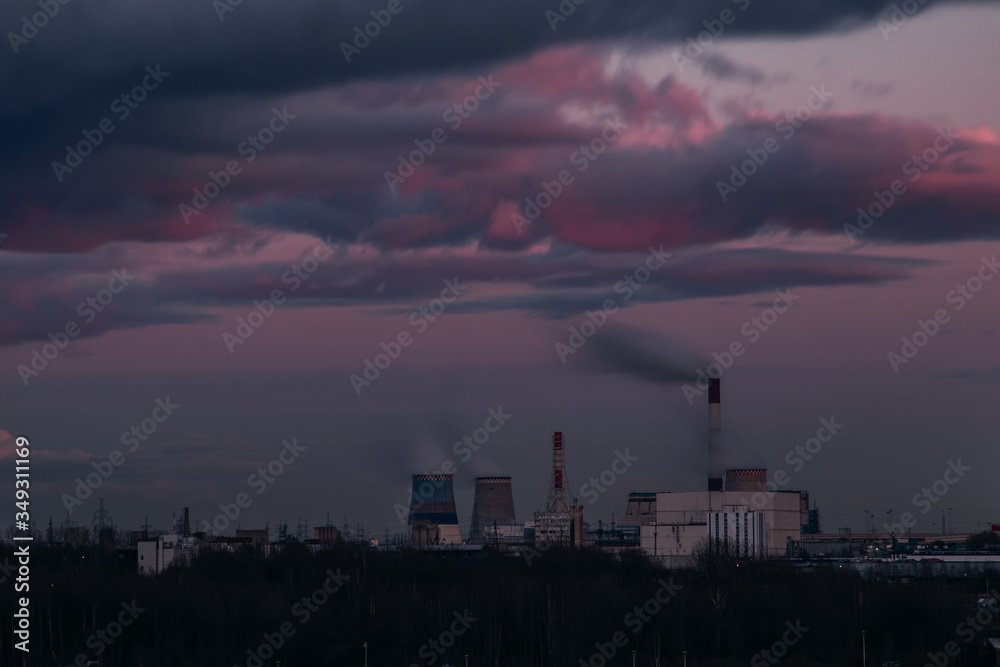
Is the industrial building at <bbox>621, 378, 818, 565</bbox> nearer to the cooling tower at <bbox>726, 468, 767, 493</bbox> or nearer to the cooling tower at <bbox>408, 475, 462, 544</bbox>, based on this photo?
the cooling tower at <bbox>726, 468, 767, 493</bbox>

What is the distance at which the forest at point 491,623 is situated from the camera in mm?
42250

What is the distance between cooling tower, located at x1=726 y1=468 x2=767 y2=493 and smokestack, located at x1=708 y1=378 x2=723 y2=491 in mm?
1558

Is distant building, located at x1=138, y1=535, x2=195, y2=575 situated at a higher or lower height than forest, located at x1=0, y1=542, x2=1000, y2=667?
higher

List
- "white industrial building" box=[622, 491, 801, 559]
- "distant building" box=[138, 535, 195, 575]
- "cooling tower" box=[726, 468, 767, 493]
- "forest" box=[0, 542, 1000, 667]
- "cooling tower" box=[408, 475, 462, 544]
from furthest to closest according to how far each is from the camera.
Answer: "cooling tower" box=[408, 475, 462, 544], "cooling tower" box=[726, 468, 767, 493], "white industrial building" box=[622, 491, 801, 559], "distant building" box=[138, 535, 195, 575], "forest" box=[0, 542, 1000, 667]

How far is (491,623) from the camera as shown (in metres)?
45.0

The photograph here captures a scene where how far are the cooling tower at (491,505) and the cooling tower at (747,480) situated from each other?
1160 inches

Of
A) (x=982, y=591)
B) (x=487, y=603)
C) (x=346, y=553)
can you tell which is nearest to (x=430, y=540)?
(x=346, y=553)

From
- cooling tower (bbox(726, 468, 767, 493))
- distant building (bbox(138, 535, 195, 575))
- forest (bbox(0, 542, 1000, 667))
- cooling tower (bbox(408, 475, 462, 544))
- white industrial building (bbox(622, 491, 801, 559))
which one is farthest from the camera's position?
cooling tower (bbox(408, 475, 462, 544))

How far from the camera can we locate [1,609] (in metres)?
44.3

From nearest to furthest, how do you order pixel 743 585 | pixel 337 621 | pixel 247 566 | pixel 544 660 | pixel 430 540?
pixel 544 660
pixel 337 621
pixel 743 585
pixel 247 566
pixel 430 540

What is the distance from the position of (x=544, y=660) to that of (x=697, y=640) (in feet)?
19.4

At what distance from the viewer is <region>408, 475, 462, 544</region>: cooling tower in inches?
4200

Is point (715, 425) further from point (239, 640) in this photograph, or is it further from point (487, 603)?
point (239, 640)

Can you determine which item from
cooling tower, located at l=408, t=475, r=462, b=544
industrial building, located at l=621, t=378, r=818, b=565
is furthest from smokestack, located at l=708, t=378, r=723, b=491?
cooling tower, located at l=408, t=475, r=462, b=544
